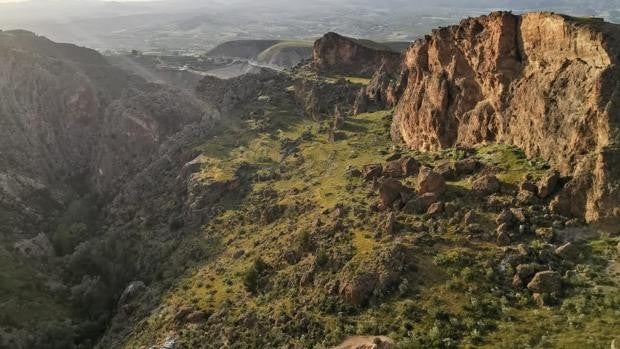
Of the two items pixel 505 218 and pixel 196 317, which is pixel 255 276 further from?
pixel 505 218

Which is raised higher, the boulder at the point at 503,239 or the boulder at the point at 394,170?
the boulder at the point at 394,170

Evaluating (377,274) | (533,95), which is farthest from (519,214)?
(533,95)

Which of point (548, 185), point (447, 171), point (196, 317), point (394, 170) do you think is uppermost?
point (548, 185)

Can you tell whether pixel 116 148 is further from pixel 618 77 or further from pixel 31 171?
pixel 618 77

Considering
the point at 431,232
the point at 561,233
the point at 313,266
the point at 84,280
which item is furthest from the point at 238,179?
the point at 561,233

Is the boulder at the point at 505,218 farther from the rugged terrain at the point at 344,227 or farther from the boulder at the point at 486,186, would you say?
the boulder at the point at 486,186

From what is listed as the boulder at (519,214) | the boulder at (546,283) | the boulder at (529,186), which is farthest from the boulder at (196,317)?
the boulder at (529,186)
